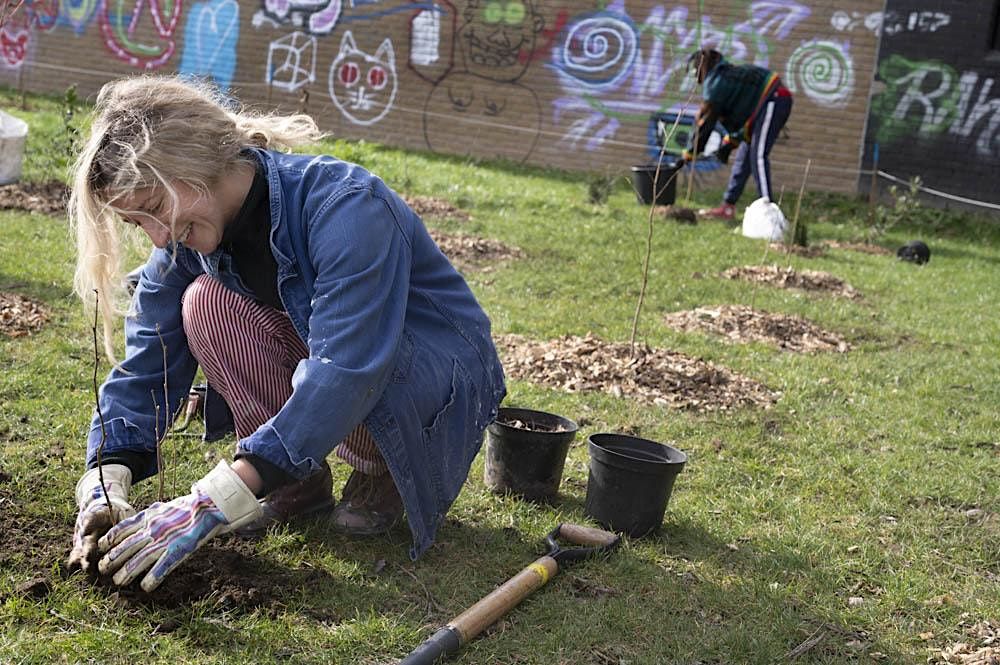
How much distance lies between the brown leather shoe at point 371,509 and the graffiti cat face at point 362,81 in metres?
13.1

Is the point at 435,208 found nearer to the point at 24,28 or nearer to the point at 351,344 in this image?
the point at 351,344

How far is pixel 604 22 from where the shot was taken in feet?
48.3

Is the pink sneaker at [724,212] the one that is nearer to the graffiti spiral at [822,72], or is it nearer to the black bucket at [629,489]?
the graffiti spiral at [822,72]

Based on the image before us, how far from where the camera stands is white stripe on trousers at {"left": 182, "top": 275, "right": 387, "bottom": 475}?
10.1 feet

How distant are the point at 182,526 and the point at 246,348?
0.69 m

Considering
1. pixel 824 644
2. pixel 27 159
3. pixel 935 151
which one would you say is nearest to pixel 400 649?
pixel 824 644

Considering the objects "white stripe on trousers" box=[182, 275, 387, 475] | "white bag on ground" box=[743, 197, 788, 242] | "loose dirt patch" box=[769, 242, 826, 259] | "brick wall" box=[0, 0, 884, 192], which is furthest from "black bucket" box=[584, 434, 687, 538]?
"brick wall" box=[0, 0, 884, 192]

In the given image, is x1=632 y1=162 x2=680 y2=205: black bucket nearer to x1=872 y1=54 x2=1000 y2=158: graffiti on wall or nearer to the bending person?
the bending person

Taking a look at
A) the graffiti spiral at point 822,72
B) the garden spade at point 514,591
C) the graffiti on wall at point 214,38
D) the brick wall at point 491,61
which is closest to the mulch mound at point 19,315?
the garden spade at point 514,591

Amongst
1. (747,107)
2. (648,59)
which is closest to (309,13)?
(648,59)

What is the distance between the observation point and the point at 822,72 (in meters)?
13.8

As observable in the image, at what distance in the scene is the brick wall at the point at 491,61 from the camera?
45.4 feet

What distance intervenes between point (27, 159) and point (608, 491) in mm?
7794

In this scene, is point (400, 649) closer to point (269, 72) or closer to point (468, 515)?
point (468, 515)
